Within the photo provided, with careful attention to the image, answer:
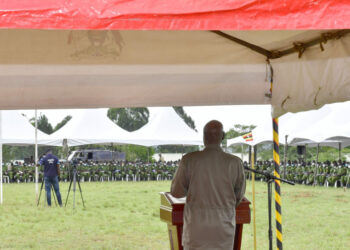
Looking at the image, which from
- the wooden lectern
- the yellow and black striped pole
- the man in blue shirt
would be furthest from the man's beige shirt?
the man in blue shirt

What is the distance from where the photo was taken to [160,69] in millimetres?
4340

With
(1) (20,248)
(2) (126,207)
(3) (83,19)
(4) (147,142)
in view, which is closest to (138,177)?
(4) (147,142)

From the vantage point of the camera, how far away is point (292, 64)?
4.31 meters

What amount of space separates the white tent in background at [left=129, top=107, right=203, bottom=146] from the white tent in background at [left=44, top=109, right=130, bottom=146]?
0.80 m

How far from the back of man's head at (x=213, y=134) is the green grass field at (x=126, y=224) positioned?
180 inches

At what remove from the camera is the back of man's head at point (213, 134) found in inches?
155

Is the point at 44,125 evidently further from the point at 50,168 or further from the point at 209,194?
the point at 209,194

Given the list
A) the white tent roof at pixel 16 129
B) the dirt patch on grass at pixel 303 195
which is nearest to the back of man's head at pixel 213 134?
the dirt patch on grass at pixel 303 195

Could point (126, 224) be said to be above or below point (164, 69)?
below

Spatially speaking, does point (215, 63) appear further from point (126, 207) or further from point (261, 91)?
point (126, 207)

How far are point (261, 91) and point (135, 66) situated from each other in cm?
142

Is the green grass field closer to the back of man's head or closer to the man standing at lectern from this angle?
the man standing at lectern

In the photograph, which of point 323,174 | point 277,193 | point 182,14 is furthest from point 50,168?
point 323,174

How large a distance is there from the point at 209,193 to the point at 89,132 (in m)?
20.1
